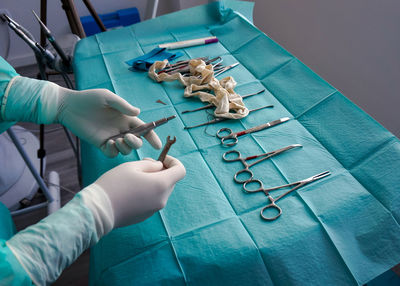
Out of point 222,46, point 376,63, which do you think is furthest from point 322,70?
point 222,46

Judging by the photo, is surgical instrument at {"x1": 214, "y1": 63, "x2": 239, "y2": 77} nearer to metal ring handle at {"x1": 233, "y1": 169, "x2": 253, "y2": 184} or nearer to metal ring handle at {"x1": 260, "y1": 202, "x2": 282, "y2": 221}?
metal ring handle at {"x1": 233, "y1": 169, "x2": 253, "y2": 184}

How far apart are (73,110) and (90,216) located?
700mm

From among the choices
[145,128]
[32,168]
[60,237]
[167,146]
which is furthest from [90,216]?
[32,168]

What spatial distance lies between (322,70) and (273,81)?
56.9 inches

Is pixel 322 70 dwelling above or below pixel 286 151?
below

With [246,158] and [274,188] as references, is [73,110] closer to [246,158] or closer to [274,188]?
[246,158]

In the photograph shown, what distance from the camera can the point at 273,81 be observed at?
1.88m

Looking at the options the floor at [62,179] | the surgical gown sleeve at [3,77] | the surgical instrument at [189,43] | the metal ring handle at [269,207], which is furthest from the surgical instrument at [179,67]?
the floor at [62,179]

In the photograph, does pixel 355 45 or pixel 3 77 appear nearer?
pixel 3 77

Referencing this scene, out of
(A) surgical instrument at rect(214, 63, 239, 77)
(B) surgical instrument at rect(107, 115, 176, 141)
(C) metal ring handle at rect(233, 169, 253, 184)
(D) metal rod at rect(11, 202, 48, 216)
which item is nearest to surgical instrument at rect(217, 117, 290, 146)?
(C) metal ring handle at rect(233, 169, 253, 184)

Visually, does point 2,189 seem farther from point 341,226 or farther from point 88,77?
point 341,226

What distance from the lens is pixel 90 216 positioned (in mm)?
1032

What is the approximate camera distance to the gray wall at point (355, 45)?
2398 mm

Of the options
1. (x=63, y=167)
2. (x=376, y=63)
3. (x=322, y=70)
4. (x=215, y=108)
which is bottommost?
(x=63, y=167)
